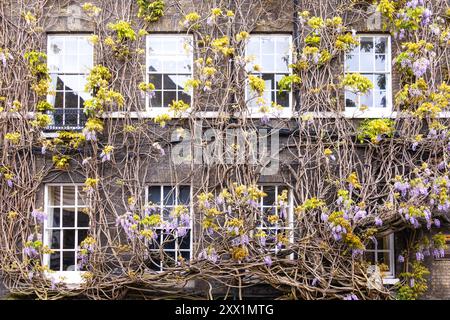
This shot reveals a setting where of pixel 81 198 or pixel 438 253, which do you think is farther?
pixel 81 198

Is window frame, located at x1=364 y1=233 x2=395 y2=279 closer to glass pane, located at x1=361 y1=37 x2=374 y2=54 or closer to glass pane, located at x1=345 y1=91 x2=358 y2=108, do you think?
glass pane, located at x1=345 y1=91 x2=358 y2=108

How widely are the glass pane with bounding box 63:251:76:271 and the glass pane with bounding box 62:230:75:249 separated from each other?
13 centimetres

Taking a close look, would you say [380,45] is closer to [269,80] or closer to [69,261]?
[269,80]

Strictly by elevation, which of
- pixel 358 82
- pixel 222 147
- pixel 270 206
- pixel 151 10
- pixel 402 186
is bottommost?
pixel 270 206

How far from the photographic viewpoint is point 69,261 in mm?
13023

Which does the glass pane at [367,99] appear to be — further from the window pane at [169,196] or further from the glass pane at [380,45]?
the window pane at [169,196]

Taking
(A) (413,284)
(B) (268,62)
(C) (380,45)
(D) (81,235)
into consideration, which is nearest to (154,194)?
(D) (81,235)

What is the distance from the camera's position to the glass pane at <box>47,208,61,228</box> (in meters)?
13.1

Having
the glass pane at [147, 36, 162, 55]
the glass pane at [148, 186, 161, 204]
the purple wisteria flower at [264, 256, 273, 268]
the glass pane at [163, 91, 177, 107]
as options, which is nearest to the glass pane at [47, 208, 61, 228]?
the glass pane at [148, 186, 161, 204]

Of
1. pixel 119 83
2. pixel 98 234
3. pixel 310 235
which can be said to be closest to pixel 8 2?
pixel 119 83

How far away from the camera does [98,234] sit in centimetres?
1270

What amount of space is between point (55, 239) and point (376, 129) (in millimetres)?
7374

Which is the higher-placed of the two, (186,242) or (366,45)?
(366,45)
